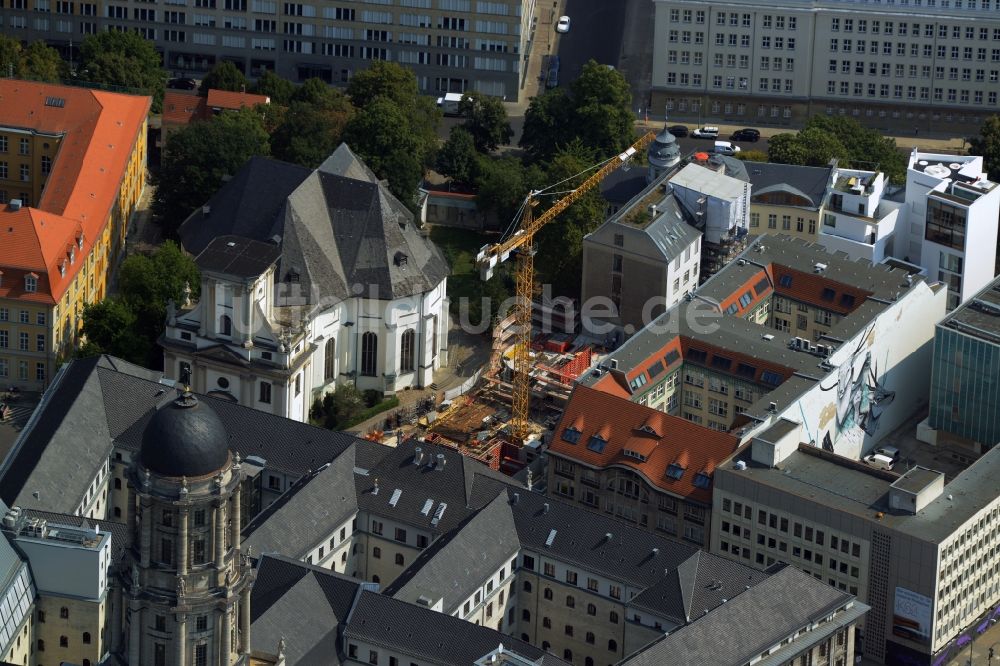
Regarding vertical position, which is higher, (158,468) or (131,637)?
(158,468)

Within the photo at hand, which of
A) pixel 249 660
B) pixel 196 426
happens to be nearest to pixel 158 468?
pixel 196 426

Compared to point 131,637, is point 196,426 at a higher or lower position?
higher

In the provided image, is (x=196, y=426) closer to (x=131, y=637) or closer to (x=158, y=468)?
(x=158, y=468)

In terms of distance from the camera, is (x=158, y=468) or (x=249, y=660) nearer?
(x=158, y=468)

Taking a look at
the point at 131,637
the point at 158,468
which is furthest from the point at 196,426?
the point at 131,637

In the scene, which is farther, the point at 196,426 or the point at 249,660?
the point at 249,660

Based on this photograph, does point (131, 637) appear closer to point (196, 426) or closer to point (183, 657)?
point (183, 657)
